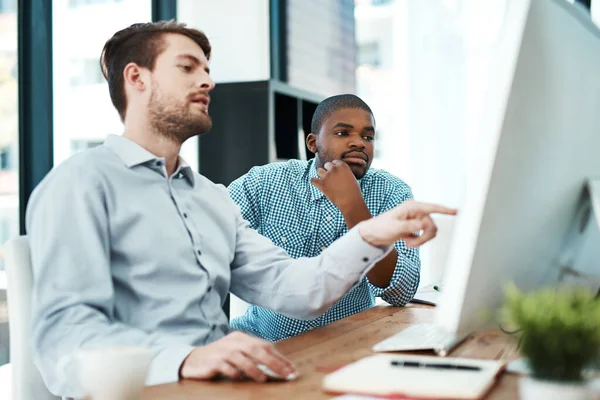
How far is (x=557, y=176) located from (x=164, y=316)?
0.73m

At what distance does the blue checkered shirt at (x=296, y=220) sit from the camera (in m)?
1.93

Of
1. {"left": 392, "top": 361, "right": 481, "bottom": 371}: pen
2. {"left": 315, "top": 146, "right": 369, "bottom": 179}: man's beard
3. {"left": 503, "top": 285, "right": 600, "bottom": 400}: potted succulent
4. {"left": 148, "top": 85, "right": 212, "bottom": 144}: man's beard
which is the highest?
{"left": 148, "top": 85, "right": 212, "bottom": 144}: man's beard

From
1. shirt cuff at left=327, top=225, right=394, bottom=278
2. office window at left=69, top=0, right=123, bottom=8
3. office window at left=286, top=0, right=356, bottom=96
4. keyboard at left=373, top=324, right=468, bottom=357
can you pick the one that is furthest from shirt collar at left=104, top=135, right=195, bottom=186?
office window at left=286, top=0, right=356, bottom=96

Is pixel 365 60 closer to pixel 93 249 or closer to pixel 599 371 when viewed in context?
pixel 93 249

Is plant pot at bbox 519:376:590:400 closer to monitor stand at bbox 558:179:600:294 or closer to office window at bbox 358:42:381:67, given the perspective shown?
monitor stand at bbox 558:179:600:294

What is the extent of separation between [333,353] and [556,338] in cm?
57

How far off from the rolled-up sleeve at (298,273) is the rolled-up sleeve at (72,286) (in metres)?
0.34

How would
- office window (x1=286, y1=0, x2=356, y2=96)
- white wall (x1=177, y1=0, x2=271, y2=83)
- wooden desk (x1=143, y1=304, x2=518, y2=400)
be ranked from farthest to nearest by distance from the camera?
office window (x1=286, y1=0, x2=356, y2=96) < white wall (x1=177, y1=0, x2=271, y2=83) < wooden desk (x1=143, y1=304, x2=518, y2=400)

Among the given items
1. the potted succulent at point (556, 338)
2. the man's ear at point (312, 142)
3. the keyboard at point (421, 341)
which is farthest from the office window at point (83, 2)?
the potted succulent at point (556, 338)

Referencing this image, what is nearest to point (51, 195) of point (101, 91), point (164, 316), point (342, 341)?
point (164, 316)

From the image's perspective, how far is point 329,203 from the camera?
2.05 metres

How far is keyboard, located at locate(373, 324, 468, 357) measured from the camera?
3.75 feet

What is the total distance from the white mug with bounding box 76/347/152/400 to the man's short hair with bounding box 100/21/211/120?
2.65ft

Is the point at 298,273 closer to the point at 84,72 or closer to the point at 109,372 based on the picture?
the point at 109,372
